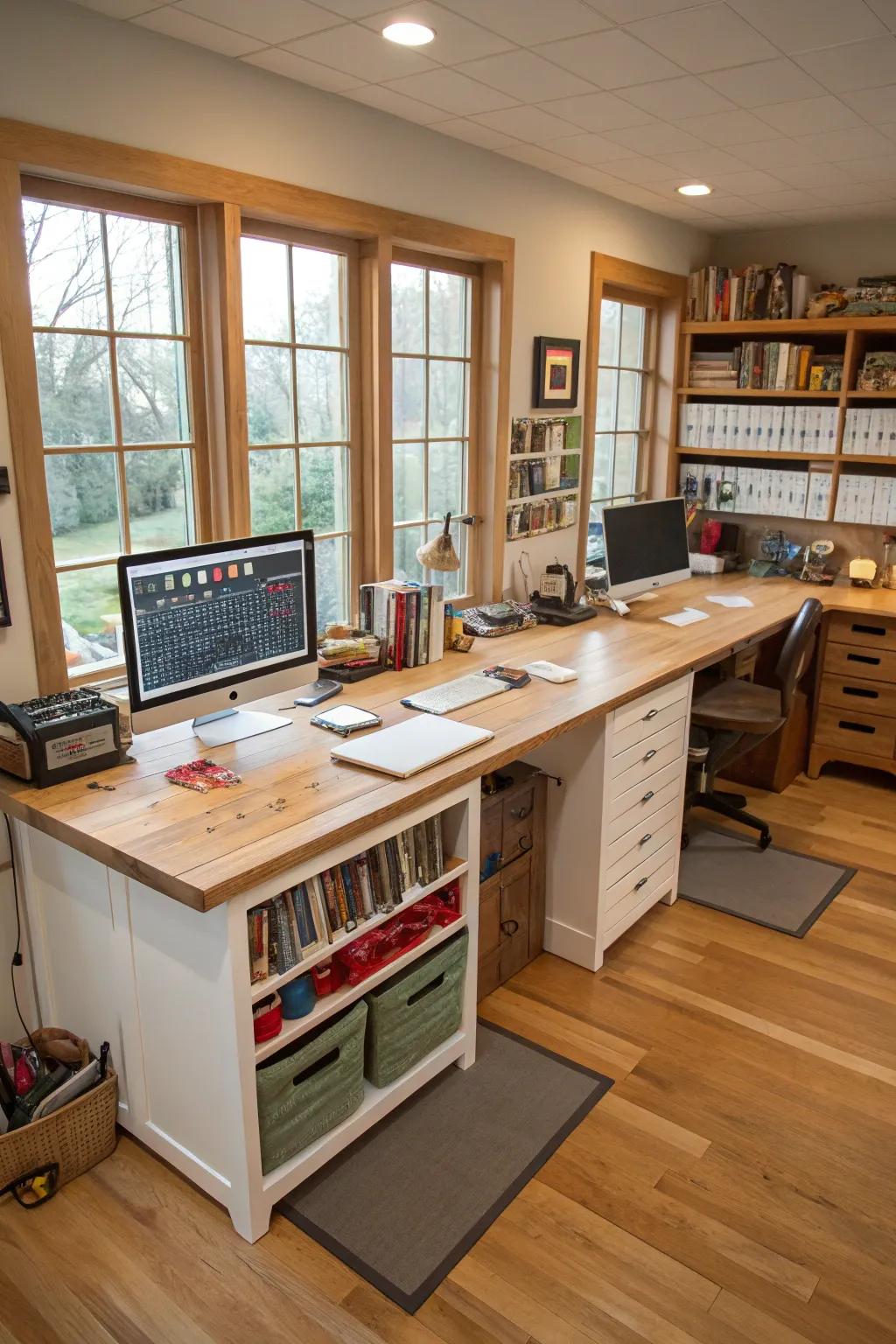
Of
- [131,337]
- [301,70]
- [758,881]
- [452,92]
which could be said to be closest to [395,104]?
[452,92]

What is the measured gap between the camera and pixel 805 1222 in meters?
2.00

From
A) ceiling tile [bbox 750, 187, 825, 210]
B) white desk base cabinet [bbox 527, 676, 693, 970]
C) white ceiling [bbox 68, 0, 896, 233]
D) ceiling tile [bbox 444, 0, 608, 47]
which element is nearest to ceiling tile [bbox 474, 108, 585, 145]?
white ceiling [bbox 68, 0, 896, 233]

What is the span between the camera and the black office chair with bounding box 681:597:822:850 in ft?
11.2

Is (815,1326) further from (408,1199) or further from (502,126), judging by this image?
(502,126)

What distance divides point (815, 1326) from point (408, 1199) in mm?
802

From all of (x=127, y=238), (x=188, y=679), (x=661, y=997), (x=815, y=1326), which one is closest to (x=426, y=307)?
(x=127, y=238)

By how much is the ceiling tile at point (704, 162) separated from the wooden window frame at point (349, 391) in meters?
1.18

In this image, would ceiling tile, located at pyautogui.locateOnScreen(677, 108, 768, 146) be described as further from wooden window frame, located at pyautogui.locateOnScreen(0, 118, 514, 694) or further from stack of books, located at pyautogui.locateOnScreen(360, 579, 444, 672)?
stack of books, located at pyautogui.locateOnScreen(360, 579, 444, 672)

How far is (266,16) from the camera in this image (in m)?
2.12

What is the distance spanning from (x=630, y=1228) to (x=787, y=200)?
379cm

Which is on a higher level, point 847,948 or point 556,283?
point 556,283

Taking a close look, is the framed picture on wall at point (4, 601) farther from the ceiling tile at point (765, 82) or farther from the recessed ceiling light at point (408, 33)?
the ceiling tile at point (765, 82)

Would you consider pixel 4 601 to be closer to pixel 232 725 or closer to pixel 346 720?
pixel 232 725

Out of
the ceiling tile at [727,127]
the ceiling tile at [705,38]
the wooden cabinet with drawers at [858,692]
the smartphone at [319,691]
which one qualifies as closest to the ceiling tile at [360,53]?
the ceiling tile at [705,38]
